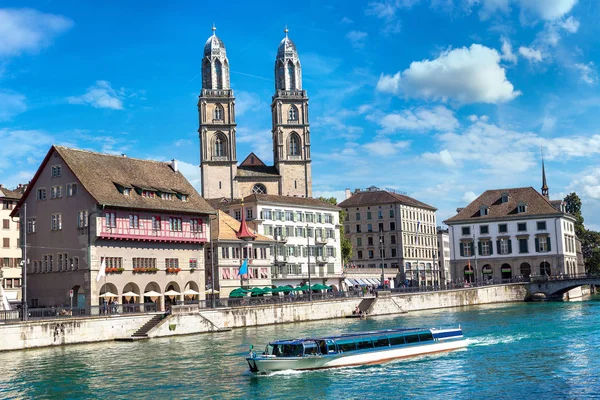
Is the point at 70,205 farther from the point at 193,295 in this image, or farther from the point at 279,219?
the point at 279,219

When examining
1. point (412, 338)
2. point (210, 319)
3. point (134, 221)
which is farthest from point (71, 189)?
point (412, 338)

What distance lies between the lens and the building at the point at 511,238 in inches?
4675

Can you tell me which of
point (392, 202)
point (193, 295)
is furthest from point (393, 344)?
point (392, 202)

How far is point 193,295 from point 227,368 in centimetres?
3593

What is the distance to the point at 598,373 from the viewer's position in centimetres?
4066

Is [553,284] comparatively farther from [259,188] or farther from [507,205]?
[259,188]

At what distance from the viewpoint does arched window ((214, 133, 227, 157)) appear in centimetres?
13350

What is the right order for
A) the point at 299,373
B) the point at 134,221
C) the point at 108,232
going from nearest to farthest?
A: the point at 299,373 < the point at 108,232 < the point at 134,221

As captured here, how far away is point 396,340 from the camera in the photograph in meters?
49.8

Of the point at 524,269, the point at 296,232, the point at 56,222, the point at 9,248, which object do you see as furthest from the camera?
the point at 524,269

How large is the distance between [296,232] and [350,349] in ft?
202

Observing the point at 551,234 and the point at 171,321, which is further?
the point at 551,234

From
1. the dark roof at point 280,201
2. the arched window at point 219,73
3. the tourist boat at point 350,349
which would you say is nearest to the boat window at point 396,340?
the tourist boat at point 350,349

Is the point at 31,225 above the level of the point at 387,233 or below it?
below
